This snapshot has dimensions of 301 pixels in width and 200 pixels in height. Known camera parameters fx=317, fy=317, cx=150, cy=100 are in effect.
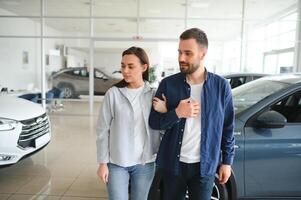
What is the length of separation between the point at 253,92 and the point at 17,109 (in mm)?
2804

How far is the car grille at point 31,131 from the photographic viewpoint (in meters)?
3.73

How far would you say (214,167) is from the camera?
5.64 ft

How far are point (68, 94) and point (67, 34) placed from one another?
72.2 inches

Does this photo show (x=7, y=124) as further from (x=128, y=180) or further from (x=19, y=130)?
(x=128, y=180)

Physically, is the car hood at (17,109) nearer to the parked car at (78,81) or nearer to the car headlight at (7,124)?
the car headlight at (7,124)

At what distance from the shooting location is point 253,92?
3195 millimetres

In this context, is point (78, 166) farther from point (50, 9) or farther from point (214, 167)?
point (50, 9)

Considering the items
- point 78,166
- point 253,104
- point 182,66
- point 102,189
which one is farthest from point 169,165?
point 78,166

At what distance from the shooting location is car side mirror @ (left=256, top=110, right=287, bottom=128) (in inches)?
98.3

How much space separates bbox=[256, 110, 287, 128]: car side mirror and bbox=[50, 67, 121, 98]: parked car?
23.6ft

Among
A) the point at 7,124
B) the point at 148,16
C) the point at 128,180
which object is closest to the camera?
the point at 128,180

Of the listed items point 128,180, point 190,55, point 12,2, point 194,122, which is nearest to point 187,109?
point 194,122

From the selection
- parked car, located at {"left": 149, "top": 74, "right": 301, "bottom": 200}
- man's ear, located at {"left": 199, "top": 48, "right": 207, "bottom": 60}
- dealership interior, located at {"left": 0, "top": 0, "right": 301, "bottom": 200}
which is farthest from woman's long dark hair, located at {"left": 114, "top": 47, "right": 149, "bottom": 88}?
dealership interior, located at {"left": 0, "top": 0, "right": 301, "bottom": 200}

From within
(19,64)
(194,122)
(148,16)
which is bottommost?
(194,122)
